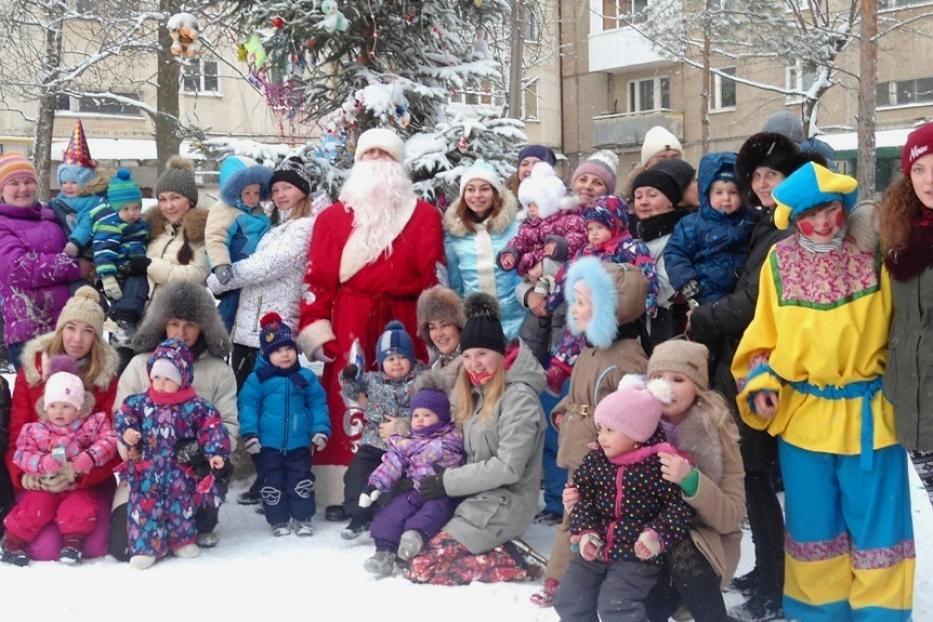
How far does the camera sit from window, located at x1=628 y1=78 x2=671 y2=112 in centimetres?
3406

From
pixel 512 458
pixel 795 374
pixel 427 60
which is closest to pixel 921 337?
pixel 795 374

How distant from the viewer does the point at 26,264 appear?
18.8ft

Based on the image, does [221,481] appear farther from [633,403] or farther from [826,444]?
[826,444]

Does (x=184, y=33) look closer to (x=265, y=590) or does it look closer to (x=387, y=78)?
(x=387, y=78)

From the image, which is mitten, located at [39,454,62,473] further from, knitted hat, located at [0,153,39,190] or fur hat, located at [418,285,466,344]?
fur hat, located at [418,285,466,344]

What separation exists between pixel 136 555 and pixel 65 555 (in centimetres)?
37

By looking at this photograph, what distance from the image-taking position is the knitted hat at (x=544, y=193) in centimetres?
534

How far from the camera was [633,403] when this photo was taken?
3.60m

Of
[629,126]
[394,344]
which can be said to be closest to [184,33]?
[394,344]

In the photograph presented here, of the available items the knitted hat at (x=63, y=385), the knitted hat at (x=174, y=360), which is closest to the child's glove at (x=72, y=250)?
the knitted hat at (x=63, y=385)

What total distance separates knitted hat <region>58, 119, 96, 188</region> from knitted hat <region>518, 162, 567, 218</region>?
9.48ft

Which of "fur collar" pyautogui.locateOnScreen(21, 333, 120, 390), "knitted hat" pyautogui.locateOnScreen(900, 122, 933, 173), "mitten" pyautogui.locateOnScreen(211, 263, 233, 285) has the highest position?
"knitted hat" pyautogui.locateOnScreen(900, 122, 933, 173)

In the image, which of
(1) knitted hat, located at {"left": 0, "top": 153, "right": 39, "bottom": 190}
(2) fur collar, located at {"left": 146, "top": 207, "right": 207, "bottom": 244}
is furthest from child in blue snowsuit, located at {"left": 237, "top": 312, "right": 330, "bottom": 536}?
(1) knitted hat, located at {"left": 0, "top": 153, "right": 39, "bottom": 190}

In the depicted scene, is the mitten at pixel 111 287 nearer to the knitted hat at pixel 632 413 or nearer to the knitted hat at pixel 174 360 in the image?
the knitted hat at pixel 174 360
